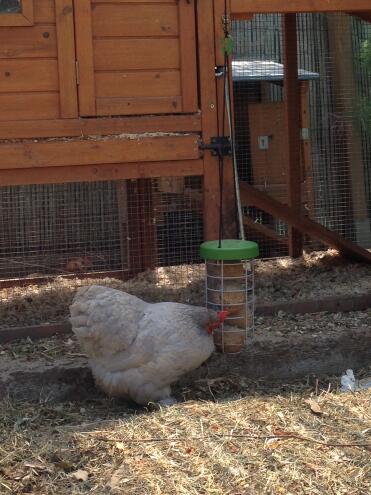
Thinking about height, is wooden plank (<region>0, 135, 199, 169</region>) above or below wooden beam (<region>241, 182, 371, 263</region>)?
above

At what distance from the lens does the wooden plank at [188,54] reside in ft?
16.5

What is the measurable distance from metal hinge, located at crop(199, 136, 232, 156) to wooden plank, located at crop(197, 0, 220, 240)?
35mm

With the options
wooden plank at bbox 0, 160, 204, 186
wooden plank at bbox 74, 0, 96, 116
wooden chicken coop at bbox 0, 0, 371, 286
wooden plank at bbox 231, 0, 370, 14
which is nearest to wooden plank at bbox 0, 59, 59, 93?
wooden chicken coop at bbox 0, 0, 371, 286

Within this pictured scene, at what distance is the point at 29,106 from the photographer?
4902 millimetres

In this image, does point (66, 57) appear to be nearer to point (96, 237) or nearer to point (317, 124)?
point (96, 237)

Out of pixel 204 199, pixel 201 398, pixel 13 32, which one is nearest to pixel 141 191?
pixel 204 199

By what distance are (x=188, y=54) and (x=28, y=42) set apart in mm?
1031

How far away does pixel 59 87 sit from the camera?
4918 mm

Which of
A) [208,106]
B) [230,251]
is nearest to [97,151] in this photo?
[208,106]

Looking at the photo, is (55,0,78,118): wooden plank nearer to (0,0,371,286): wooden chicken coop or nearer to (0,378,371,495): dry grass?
(0,0,371,286): wooden chicken coop

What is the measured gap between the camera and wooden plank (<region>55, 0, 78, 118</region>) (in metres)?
4.88

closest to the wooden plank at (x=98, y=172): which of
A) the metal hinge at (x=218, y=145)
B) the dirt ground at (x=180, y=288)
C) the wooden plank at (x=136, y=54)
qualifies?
the metal hinge at (x=218, y=145)

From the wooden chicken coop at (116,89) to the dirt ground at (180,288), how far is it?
884mm

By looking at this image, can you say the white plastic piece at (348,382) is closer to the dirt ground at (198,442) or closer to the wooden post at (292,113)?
the dirt ground at (198,442)
